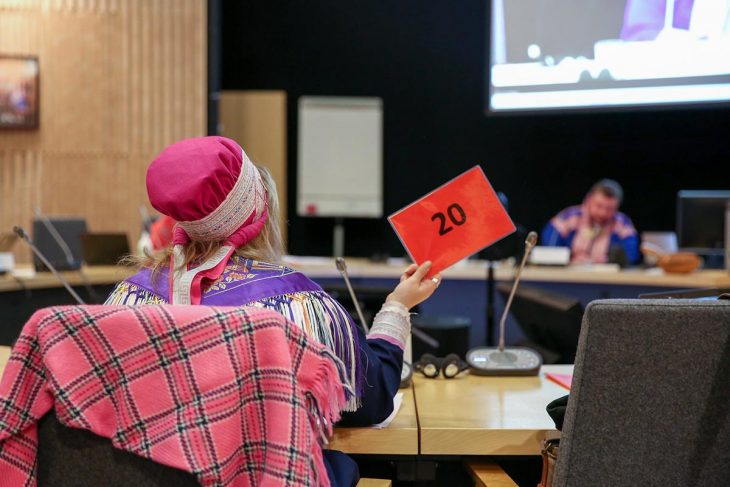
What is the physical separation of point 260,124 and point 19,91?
2.28 metres

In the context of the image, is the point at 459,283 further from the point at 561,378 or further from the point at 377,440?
the point at 377,440

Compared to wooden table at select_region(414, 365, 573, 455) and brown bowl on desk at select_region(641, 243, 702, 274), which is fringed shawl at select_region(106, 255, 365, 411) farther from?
brown bowl on desk at select_region(641, 243, 702, 274)

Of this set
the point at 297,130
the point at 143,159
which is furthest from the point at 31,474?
the point at 297,130

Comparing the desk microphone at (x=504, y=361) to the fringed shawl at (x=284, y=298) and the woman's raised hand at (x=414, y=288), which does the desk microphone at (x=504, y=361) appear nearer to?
the woman's raised hand at (x=414, y=288)

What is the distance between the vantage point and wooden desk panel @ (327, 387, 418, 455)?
1565mm

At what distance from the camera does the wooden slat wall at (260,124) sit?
7738mm

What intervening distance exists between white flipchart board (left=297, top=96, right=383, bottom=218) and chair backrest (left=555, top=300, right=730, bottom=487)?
6.52 metres

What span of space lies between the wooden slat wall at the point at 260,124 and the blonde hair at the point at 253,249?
6129 mm

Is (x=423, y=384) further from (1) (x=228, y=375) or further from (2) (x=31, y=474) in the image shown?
(2) (x=31, y=474)

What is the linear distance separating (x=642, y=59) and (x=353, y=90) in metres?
4.25

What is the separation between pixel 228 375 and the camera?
112 cm

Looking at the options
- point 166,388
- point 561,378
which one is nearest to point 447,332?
point 561,378

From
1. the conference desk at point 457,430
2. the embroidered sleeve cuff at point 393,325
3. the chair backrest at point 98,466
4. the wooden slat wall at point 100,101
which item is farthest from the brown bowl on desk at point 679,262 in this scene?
the wooden slat wall at point 100,101

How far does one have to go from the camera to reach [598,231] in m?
5.84
